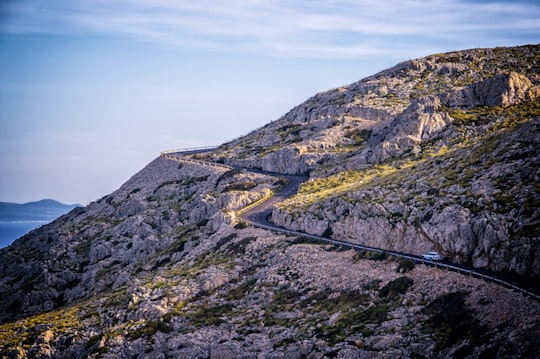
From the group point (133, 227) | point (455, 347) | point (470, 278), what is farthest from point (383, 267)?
point (133, 227)

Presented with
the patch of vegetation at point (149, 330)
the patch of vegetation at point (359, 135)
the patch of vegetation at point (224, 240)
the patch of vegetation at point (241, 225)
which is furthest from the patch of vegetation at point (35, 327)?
the patch of vegetation at point (359, 135)

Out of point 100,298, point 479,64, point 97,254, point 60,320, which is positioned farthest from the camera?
point 479,64

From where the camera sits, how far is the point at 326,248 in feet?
222

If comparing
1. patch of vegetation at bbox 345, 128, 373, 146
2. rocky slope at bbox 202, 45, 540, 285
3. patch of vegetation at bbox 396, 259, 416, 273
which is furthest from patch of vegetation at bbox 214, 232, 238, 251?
patch of vegetation at bbox 345, 128, 373, 146

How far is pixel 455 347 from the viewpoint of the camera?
136 feet

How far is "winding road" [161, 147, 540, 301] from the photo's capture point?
154 ft

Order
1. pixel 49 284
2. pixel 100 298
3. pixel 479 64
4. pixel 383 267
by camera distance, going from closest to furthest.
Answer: pixel 383 267
pixel 100 298
pixel 49 284
pixel 479 64

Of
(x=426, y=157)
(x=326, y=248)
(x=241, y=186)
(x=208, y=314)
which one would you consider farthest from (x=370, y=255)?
(x=241, y=186)

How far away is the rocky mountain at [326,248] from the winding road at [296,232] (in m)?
1.06

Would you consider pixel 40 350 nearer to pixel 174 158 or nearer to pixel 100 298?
pixel 100 298

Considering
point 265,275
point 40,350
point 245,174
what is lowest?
point 40,350

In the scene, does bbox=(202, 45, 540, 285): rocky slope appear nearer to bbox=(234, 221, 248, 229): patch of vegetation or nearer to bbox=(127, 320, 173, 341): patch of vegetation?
bbox=(234, 221, 248, 229): patch of vegetation

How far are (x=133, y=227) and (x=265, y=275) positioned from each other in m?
36.9

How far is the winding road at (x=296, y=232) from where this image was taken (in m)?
47.0
